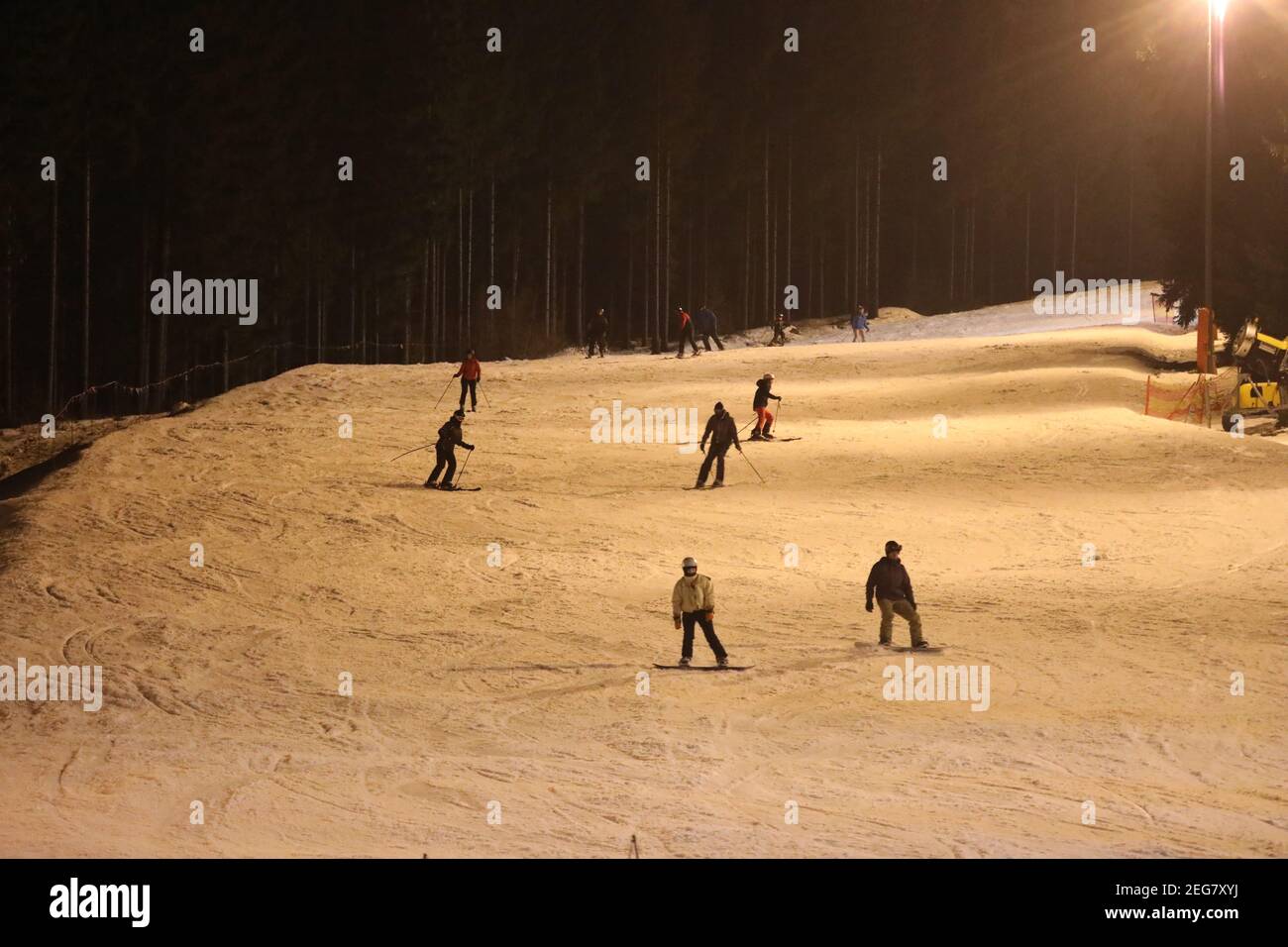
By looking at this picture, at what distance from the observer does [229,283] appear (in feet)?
166

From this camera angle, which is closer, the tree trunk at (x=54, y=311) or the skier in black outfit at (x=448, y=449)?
the skier in black outfit at (x=448, y=449)

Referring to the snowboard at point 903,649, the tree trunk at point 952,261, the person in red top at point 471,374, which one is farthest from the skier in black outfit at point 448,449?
the tree trunk at point 952,261

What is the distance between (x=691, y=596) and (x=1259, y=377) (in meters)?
27.0

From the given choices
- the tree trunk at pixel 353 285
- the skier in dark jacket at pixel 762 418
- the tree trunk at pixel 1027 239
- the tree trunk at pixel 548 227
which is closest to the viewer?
the skier in dark jacket at pixel 762 418

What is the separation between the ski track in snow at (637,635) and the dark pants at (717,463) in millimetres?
567

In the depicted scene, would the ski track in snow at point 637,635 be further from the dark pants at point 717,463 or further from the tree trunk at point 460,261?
the tree trunk at point 460,261

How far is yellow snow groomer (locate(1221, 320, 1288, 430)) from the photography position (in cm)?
3750

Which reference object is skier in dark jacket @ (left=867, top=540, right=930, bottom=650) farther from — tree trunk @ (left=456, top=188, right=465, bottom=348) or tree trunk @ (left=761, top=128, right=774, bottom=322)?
tree trunk @ (left=761, top=128, right=774, bottom=322)

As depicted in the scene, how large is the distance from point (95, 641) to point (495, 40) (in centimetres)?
4560

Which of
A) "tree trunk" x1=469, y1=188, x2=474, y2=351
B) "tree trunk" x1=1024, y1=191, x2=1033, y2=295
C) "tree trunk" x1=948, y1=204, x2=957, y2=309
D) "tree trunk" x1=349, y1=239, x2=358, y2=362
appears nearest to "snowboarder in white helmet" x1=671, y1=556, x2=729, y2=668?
"tree trunk" x1=349, y1=239, x2=358, y2=362

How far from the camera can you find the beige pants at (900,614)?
1855 cm

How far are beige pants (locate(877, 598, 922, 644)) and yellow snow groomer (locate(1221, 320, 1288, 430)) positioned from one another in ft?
63.2
